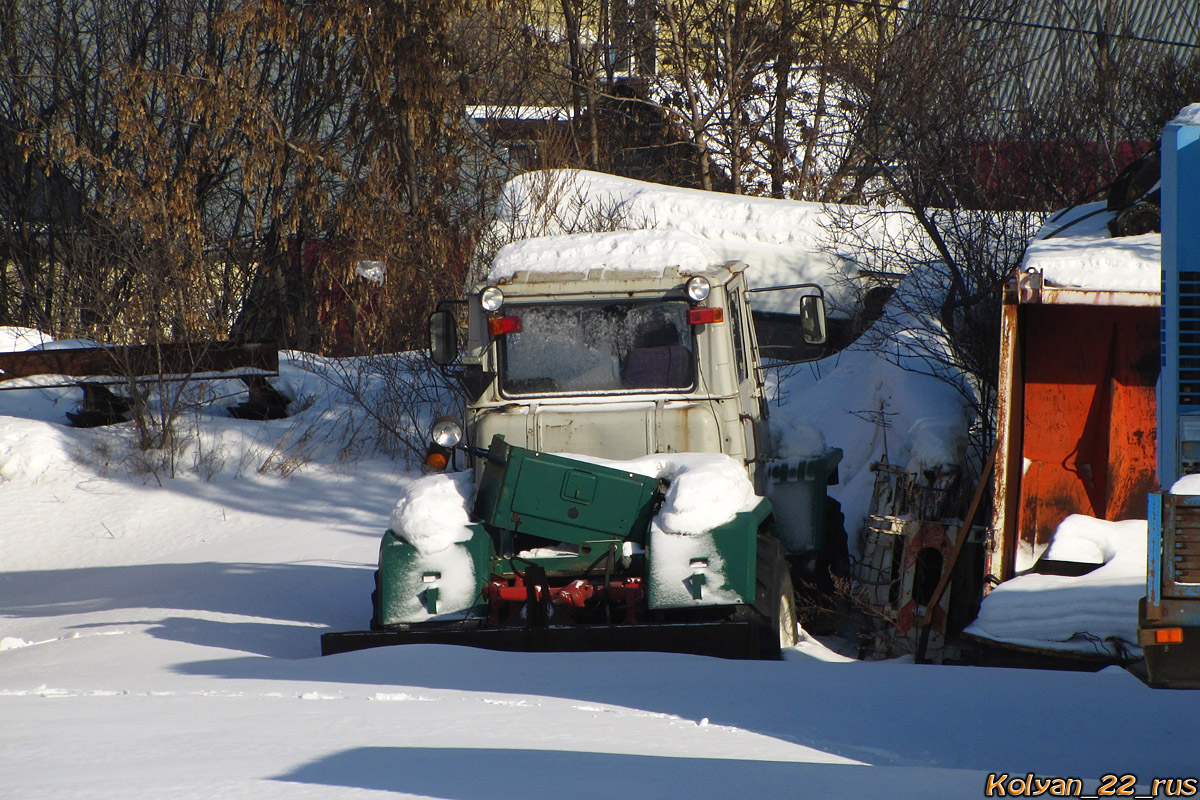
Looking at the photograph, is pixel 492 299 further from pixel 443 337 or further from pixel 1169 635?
pixel 1169 635

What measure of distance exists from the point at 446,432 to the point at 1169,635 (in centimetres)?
318

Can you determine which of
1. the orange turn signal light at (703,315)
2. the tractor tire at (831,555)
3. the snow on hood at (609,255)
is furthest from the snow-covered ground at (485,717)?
the snow on hood at (609,255)

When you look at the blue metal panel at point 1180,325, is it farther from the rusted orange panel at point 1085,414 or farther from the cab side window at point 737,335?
the cab side window at point 737,335

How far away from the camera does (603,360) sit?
20.2 ft

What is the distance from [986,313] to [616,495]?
16.3ft

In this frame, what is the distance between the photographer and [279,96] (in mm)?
20359

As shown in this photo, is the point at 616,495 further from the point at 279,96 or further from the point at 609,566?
the point at 279,96

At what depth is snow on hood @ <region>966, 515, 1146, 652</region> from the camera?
561cm

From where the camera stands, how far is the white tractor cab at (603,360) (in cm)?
609

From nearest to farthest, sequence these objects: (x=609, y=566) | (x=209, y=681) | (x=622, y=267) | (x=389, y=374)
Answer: (x=209, y=681) → (x=609, y=566) → (x=622, y=267) → (x=389, y=374)

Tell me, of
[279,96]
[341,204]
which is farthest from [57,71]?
[341,204]

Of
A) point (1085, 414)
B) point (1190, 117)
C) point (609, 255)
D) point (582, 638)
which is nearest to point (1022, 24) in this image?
point (1085, 414)

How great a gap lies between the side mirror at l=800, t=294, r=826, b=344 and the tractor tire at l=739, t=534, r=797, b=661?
113cm

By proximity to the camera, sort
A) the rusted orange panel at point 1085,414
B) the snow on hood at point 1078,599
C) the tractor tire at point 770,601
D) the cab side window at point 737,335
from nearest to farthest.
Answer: the tractor tire at point 770,601 → the snow on hood at point 1078,599 → the cab side window at point 737,335 → the rusted orange panel at point 1085,414
